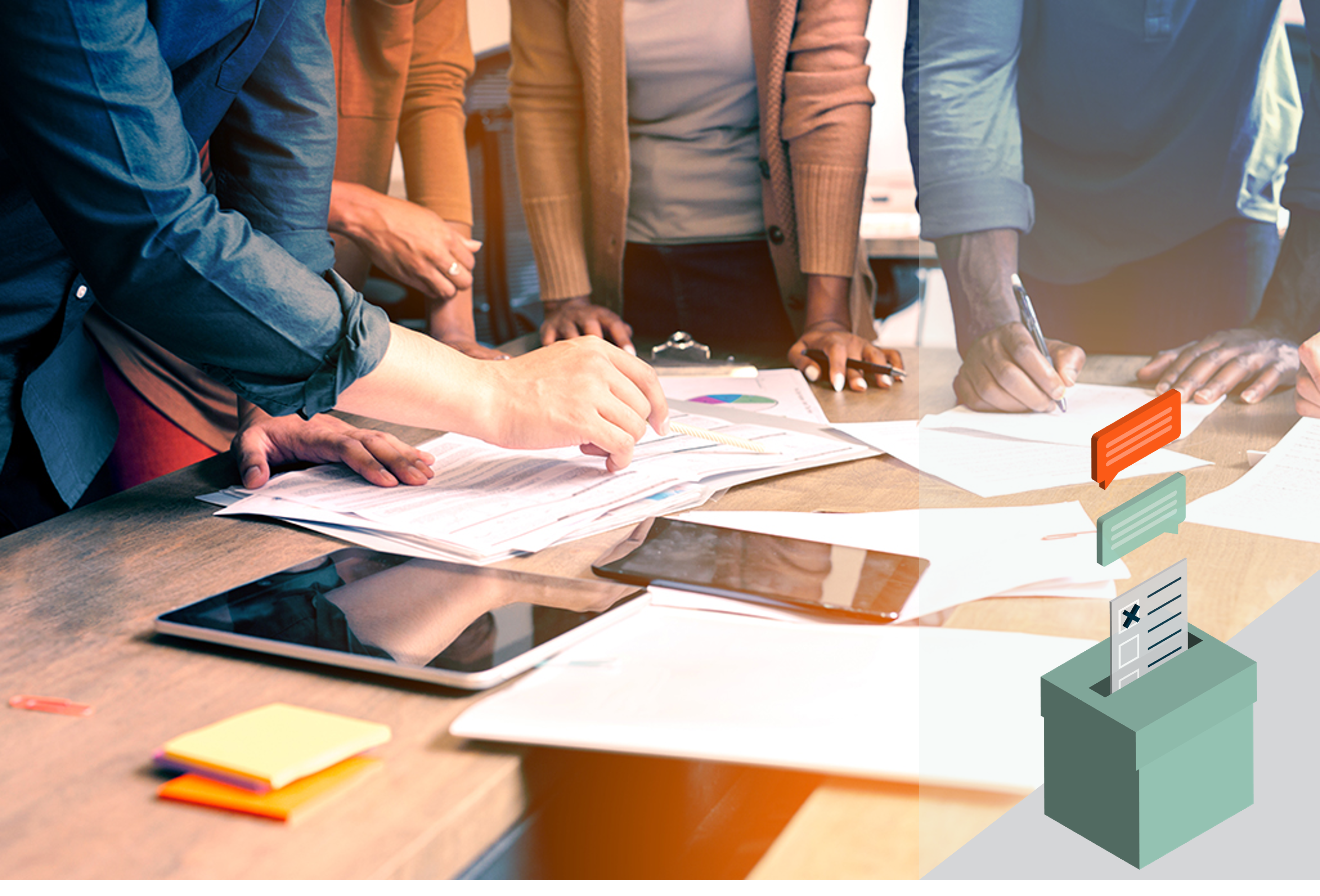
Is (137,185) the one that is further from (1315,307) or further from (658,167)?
(658,167)

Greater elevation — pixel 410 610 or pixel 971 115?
pixel 971 115

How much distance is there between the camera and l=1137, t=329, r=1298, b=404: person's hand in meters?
0.36

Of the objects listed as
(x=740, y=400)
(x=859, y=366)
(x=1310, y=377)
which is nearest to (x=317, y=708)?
(x=1310, y=377)

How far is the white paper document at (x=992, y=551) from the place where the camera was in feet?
1.70

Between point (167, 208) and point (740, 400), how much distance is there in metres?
0.60

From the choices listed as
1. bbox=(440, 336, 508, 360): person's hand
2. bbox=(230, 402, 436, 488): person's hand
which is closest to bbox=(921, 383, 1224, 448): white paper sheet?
bbox=(230, 402, 436, 488): person's hand

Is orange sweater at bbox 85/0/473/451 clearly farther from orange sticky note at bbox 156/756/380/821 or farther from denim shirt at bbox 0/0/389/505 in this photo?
orange sticky note at bbox 156/756/380/821

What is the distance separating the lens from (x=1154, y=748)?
29 centimetres

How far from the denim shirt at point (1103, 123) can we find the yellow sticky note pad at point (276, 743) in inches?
11.9

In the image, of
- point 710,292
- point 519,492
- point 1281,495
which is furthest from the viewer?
point 710,292

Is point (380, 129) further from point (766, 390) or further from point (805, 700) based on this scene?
point (805, 700)

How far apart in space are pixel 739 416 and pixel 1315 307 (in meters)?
0.65

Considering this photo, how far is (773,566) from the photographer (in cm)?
58

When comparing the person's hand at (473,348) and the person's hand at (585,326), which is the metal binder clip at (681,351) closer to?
the person's hand at (585,326)
